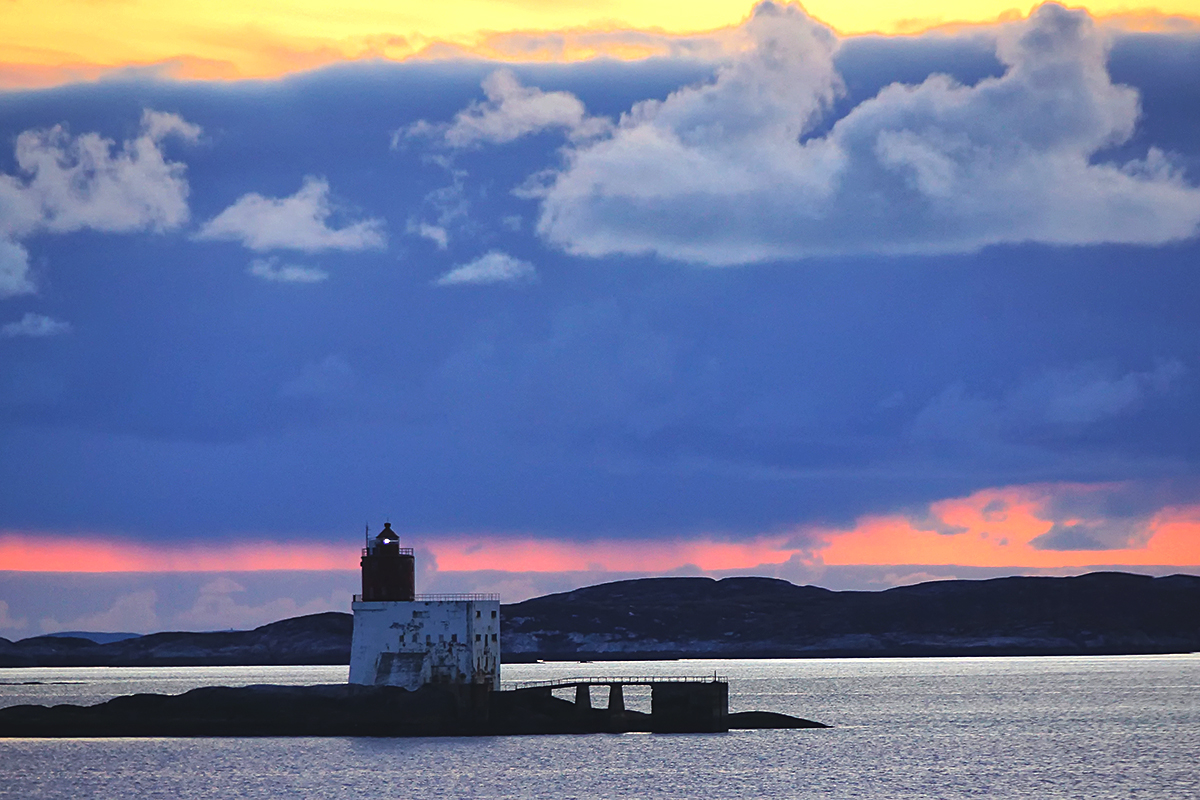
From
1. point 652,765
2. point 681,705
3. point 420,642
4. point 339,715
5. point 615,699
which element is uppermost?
point 420,642

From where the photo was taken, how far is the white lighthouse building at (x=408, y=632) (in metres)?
84.9

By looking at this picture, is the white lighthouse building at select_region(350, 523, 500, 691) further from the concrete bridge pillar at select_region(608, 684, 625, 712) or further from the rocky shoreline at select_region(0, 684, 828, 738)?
the concrete bridge pillar at select_region(608, 684, 625, 712)

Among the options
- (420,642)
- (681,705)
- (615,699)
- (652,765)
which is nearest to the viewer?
(420,642)

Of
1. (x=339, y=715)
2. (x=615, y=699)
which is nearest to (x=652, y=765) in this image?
(x=615, y=699)

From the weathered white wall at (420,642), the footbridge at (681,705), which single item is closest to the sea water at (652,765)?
the footbridge at (681,705)

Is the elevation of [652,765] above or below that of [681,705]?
below

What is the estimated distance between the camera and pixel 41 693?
195 metres

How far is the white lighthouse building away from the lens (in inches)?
3342

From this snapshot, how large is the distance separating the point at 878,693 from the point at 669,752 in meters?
89.5

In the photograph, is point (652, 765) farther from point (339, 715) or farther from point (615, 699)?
point (339, 715)

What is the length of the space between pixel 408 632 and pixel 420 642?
29.2 inches

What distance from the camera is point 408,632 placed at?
278 ft

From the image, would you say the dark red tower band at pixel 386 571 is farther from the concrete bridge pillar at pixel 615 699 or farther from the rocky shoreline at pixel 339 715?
the concrete bridge pillar at pixel 615 699

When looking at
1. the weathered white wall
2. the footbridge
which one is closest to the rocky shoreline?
the footbridge
